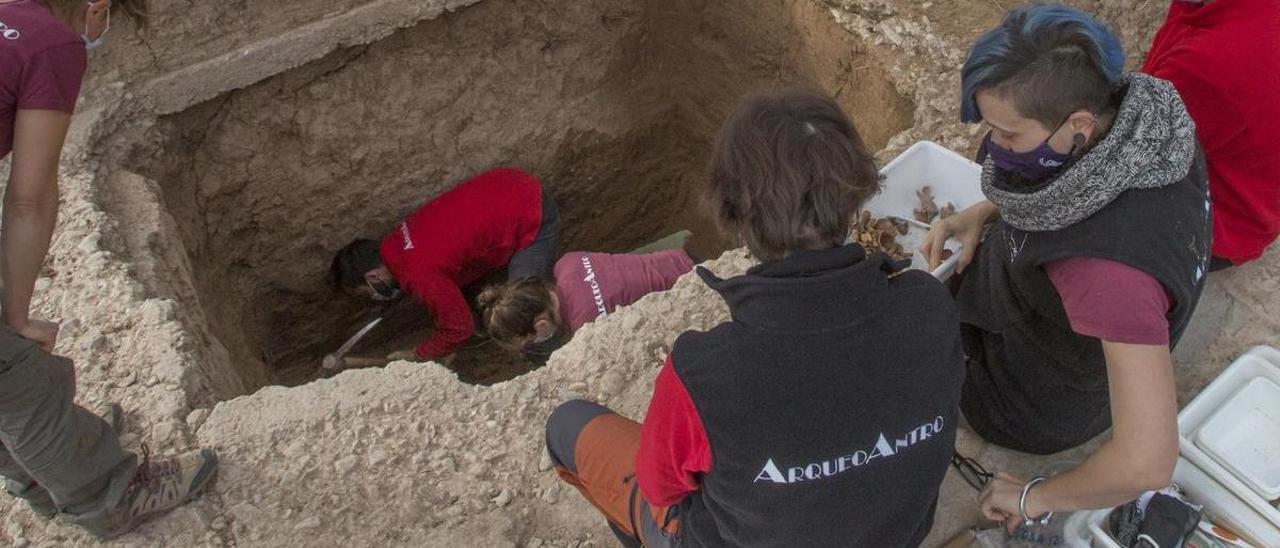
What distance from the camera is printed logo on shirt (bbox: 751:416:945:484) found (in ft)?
5.67

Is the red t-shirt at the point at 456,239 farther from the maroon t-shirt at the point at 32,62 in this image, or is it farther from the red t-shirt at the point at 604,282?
the maroon t-shirt at the point at 32,62

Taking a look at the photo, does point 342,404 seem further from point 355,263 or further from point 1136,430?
point 1136,430

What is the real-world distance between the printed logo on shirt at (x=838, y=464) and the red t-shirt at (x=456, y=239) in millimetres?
3227

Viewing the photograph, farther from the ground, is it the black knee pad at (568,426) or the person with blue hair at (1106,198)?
the person with blue hair at (1106,198)

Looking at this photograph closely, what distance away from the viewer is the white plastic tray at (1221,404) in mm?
2482

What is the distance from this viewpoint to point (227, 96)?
168 inches

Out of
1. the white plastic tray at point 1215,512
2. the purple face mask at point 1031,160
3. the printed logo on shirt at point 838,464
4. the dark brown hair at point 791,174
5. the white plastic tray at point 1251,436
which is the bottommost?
the white plastic tray at point 1215,512

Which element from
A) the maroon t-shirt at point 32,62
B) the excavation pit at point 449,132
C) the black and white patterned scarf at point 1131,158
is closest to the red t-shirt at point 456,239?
the excavation pit at point 449,132

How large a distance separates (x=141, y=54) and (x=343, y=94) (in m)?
0.92

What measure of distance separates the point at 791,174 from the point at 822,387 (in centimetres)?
39

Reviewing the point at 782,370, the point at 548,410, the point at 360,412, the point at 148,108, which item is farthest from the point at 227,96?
the point at 782,370

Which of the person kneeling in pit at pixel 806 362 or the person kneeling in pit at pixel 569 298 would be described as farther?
the person kneeling in pit at pixel 569 298

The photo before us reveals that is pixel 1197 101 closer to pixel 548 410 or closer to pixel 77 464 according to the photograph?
pixel 548 410

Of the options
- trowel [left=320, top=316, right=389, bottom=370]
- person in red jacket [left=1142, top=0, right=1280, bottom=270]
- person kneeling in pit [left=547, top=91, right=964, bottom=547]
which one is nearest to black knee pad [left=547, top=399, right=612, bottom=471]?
person kneeling in pit [left=547, top=91, right=964, bottom=547]
